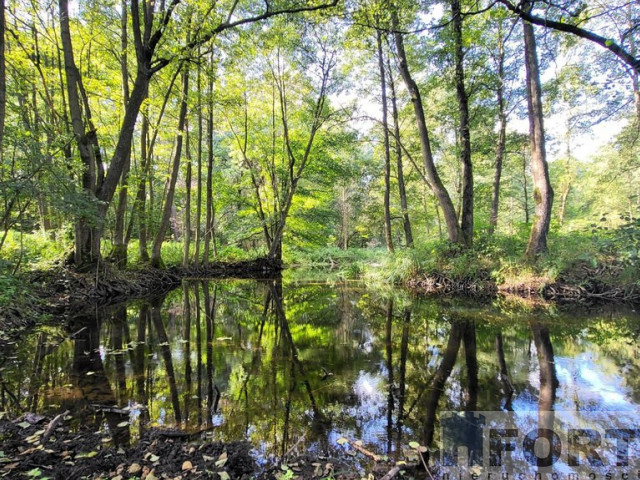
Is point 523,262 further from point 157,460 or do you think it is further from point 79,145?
point 79,145

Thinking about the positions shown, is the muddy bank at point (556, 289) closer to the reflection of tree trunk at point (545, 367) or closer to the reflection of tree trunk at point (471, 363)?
the reflection of tree trunk at point (545, 367)

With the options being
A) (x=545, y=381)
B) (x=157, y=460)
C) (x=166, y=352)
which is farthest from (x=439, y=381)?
(x=166, y=352)

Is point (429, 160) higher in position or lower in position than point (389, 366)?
higher

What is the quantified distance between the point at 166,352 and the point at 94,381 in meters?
1.18

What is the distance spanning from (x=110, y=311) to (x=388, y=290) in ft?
27.9

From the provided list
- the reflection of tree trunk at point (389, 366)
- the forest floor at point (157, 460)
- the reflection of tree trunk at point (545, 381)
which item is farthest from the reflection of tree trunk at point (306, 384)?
the reflection of tree trunk at point (545, 381)

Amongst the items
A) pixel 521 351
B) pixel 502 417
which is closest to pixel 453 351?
pixel 521 351

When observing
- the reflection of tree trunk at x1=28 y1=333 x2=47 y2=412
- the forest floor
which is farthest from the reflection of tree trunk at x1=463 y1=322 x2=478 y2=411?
the reflection of tree trunk at x1=28 y1=333 x2=47 y2=412

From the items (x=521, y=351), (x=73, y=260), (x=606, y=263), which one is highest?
(x=73, y=260)

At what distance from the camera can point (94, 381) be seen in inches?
146

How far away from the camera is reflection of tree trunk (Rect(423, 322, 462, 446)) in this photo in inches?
108

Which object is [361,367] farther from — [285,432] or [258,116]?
[258,116]

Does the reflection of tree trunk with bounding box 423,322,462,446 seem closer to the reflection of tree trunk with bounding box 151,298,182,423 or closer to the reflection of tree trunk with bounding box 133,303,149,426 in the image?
the reflection of tree trunk with bounding box 151,298,182,423

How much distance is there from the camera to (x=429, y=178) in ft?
36.7
